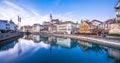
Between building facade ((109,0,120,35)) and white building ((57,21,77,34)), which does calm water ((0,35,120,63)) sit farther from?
white building ((57,21,77,34))

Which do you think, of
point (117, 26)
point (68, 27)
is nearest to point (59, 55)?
point (117, 26)

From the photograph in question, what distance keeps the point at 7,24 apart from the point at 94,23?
5832 centimetres

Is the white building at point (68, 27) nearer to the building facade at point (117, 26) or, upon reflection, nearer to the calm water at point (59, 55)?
the building facade at point (117, 26)

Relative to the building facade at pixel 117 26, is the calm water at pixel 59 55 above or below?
below

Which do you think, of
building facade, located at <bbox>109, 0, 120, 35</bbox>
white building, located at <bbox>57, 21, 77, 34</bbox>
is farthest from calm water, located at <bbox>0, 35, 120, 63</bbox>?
white building, located at <bbox>57, 21, 77, 34</bbox>

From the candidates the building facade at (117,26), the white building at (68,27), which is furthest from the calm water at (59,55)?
the white building at (68,27)

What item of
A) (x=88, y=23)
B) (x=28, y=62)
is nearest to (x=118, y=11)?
(x=88, y=23)

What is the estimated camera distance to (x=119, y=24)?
1521 inches

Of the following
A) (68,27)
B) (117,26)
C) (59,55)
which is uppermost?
(68,27)

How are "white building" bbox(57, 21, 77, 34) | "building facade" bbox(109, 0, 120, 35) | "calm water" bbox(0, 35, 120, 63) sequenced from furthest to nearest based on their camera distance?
"white building" bbox(57, 21, 77, 34) < "building facade" bbox(109, 0, 120, 35) < "calm water" bbox(0, 35, 120, 63)

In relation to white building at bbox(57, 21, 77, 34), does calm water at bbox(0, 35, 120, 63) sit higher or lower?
lower

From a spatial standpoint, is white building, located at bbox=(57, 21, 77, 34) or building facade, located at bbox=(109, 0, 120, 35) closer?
building facade, located at bbox=(109, 0, 120, 35)

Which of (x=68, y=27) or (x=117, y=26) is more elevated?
(x=68, y=27)

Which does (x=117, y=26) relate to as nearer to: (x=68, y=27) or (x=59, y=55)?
(x=59, y=55)
